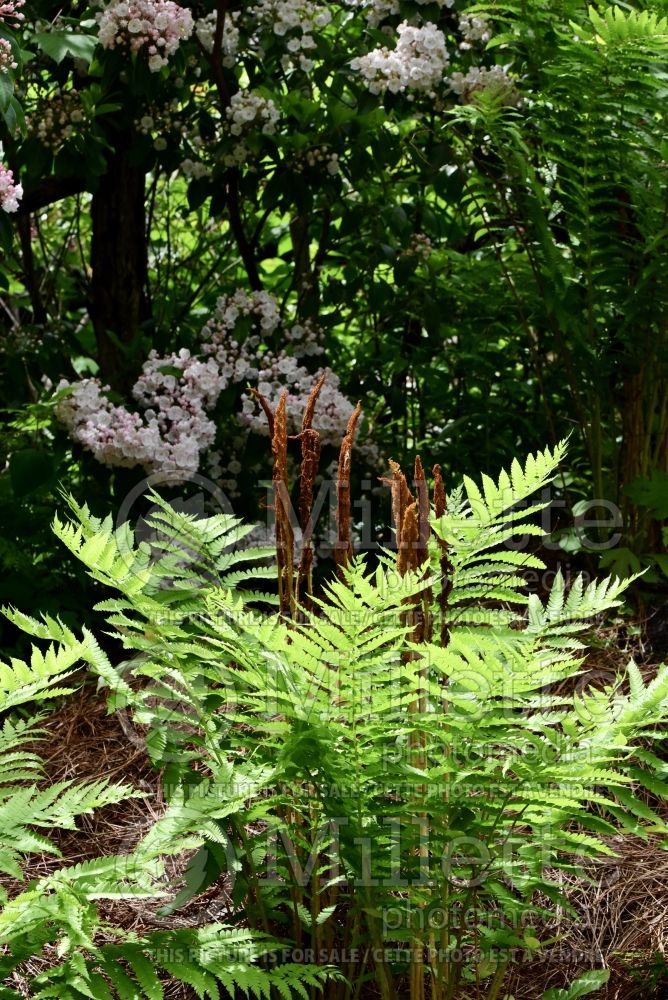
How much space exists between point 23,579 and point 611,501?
1.28 meters

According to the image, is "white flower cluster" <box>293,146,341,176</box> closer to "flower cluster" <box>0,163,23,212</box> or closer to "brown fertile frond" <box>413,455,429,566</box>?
"flower cluster" <box>0,163,23,212</box>

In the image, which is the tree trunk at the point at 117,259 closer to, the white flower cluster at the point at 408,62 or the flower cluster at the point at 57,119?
the flower cluster at the point at 57,119

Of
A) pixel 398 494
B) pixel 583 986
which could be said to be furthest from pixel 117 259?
pixel 583 986

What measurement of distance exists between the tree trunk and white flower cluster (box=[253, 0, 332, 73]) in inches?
22.5

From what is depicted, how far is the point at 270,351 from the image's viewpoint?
8.98ft

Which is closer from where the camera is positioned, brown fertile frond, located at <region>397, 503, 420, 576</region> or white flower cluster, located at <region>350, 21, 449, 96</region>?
brown fertile frond, located at <region>397, 503, 420, 576</region>

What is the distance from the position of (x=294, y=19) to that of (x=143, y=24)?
0.37 m

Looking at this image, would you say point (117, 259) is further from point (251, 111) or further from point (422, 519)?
point (422, 519)

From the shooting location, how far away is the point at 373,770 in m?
1.24

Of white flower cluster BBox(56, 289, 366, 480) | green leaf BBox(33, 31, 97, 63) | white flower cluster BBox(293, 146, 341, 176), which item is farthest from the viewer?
white flower cluster BBox(293, 146, 341, 176)

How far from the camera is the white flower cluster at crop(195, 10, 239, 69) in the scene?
2643 millimetres

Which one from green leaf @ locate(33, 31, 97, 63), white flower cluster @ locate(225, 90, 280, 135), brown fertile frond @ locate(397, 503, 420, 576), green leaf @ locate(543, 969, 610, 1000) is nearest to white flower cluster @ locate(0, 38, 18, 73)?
green leaf @ locate(33, 31, 97, 63)

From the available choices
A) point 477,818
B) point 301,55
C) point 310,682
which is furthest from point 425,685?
point 301,55

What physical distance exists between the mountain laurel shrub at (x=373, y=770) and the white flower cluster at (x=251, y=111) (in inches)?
55.2
